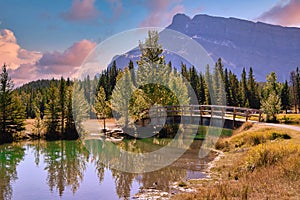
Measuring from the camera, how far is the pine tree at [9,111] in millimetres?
42812

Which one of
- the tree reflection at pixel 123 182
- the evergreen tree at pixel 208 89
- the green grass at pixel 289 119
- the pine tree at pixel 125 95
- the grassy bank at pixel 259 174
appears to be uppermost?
the evergreen tree at pixel 208 89

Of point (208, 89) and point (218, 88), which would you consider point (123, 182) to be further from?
point (208, 89)

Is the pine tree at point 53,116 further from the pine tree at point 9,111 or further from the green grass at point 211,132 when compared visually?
the green grass at point 211,132

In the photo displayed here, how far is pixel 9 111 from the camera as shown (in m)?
43.7

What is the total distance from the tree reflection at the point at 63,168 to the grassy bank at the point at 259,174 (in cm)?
681

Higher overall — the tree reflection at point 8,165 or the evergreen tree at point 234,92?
the evergreen tree at point 234,92

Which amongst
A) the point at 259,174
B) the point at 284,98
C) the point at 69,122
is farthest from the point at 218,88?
the point at 259,174

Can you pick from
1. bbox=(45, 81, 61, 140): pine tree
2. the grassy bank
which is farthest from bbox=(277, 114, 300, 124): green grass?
bbox=(45, 81, 61, 140): pine tree

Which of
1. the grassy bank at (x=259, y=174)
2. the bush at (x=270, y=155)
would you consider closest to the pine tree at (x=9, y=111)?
the grassy bank at (x=259, y=174)

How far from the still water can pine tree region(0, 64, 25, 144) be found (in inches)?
639

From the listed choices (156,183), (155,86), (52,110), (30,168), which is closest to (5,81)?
(52,110)

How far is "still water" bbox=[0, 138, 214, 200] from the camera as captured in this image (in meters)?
15.7

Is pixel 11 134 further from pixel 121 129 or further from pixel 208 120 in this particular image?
pixel 208 120

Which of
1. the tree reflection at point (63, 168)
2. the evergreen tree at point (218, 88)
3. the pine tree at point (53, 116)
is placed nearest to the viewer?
the tree reflection at point (63, 168)
